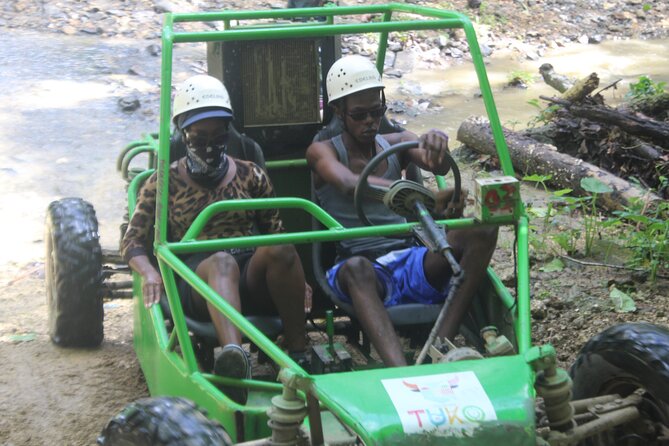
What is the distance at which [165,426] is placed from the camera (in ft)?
9.59

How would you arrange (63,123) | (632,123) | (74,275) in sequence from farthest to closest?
(63,123), (632,123), (74,275)

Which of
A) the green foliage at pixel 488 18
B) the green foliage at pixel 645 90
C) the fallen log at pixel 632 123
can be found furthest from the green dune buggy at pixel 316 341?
the green foliage at pixel 488 18

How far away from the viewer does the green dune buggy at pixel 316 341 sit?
287cm

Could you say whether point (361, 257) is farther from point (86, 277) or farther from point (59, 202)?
point (59, 202)

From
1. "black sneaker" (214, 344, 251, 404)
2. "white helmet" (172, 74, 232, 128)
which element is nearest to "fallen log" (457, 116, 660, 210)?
"white helmet" (172, 74, 232, 128)

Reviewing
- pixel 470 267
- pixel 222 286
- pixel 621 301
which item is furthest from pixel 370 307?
pixel 621 301

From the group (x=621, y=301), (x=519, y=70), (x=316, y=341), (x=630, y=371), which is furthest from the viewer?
(x=519, y=70)

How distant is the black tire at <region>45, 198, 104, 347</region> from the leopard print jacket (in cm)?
73

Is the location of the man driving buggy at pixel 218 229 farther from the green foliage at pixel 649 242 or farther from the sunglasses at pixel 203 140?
the green foliage at pixel 649 242

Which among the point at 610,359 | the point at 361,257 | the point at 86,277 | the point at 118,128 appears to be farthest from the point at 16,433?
the point at 118,128

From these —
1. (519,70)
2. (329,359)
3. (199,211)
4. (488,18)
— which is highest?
(199,211)

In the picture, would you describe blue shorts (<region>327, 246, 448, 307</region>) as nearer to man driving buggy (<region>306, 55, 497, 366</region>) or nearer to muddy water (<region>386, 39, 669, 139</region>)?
man driving buggy (<region>306, 55, 497, 366</region>)

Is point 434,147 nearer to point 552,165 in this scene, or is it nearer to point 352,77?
point 352,77

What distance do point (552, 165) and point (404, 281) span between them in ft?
12.1
